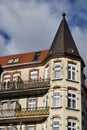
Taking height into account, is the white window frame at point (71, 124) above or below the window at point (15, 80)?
below

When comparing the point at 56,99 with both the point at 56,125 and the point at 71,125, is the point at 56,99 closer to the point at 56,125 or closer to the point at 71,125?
the point at 56,125

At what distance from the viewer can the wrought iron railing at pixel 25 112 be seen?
47156 mm

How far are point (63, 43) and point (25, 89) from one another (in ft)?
25.1

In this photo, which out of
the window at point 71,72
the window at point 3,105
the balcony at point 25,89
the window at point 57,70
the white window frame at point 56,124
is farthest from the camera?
the window at point 3,105

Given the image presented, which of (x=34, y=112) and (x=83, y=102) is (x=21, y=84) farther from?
(x=83, y=102)

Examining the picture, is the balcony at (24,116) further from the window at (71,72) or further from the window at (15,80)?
the window at (71,72)

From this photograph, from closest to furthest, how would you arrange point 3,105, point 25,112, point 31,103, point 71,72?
point 71,72
point 25,112
point 31,103
point 3,105

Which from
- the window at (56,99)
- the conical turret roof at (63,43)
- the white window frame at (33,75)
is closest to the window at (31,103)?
the white window frame at (33,75)

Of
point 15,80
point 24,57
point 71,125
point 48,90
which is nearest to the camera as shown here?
point 71,125

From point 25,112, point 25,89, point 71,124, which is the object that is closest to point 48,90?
Answer: point 25,89

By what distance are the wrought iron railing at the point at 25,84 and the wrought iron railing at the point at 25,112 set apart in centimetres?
294

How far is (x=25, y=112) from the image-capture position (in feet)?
160

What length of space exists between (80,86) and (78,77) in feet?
3.79

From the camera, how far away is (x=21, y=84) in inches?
2024
